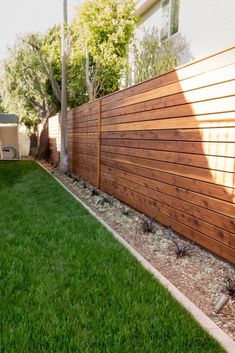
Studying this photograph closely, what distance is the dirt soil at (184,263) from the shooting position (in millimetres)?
2551

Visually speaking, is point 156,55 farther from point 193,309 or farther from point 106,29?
point 193,309

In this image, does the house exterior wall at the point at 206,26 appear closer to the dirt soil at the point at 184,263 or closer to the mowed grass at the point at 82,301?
the dirt soil at the point at 184,263

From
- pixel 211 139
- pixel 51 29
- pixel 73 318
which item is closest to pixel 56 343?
pixel 73 318

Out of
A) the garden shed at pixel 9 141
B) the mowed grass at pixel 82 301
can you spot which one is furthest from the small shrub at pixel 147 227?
the garden shed at pixel 9 141

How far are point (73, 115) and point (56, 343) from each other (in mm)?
8226

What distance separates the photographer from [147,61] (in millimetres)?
8961

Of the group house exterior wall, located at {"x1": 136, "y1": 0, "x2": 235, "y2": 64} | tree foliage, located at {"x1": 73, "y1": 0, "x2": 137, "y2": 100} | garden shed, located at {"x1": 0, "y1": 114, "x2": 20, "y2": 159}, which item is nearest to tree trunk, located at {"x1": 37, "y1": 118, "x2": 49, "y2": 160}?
garden shed, located at {"x1": 0, "y1": 114, "x2": 20, "y2": 159}

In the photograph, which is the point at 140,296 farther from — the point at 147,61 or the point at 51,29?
the point at 51,29

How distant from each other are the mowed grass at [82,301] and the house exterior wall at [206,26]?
5.14m

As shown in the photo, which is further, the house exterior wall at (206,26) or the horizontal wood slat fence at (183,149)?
the house exterior wall at (206,26)

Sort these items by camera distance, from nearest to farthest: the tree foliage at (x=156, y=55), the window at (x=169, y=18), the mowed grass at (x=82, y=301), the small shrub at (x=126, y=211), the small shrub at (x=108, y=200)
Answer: the mowed grass at (x=82, y=301)
the small shrub at (x=126, y=211)
the small shrub at (x=108, y=200)
the tree foliage at (x=156, y=55)
the window at (x=169, y=18)

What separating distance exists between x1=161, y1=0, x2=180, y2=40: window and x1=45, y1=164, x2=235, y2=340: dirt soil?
6.12m

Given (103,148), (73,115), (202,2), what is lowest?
(103,148)

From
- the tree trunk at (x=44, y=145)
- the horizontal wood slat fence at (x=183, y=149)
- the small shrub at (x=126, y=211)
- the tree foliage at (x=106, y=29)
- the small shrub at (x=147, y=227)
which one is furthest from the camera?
the tree trunk at (x=44, y=145)
